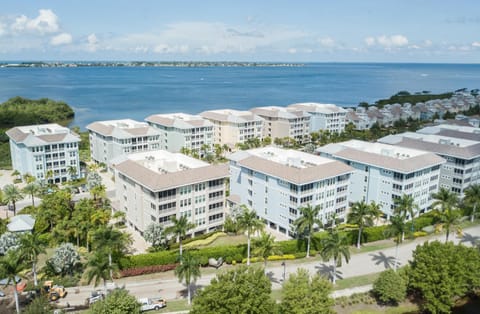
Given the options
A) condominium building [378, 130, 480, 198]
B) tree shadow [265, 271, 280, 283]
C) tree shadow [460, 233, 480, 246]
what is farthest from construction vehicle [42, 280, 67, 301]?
condominium building [378, 130, 480, 198]

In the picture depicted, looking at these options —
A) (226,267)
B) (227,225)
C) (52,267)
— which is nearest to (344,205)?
(227,225)

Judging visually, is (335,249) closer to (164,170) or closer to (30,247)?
(164,170)

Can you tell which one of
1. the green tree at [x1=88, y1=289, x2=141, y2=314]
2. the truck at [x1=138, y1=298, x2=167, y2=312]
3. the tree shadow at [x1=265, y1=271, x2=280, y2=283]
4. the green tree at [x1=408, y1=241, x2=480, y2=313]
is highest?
the green tree at [x1=88, y1=289, x2=141, y2=314]

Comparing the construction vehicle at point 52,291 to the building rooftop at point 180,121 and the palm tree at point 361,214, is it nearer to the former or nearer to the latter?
the palm tree at point 361,214

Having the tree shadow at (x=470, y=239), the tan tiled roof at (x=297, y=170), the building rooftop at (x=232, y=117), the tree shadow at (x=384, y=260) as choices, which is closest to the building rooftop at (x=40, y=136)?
the tan tiled roof at (x=297, y=170)

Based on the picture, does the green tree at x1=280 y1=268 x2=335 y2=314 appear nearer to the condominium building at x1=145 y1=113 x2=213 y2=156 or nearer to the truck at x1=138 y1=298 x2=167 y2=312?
the truck at x1=138 y1=298 x2=167 y2=312

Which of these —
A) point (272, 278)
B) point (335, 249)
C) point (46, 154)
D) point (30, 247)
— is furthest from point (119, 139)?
point (335, 249)

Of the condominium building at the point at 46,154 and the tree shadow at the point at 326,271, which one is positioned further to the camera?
the condominium building at the point at 46,154
